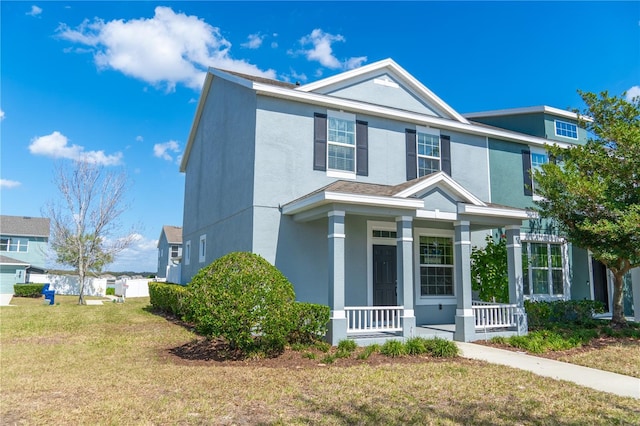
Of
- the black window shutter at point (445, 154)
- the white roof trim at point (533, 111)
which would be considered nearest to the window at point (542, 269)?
the black window shutter at point (445, 154)

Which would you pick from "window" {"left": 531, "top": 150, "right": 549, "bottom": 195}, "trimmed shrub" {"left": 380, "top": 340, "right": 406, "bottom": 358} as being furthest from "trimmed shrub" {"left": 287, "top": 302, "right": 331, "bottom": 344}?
"window" {"left": 531, "top": 150, "right": 549, "bottom": 195}

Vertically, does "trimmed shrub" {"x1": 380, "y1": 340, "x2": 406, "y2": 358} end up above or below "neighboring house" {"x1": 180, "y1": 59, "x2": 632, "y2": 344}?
below

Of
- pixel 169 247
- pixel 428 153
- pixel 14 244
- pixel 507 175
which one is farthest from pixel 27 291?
pixel 507 175

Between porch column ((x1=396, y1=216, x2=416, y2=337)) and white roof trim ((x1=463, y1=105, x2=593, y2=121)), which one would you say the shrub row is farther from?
white roof trim ((x1=463, y1=105, x2=593, y2=121))

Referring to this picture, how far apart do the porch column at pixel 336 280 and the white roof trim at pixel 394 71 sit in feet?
14.4

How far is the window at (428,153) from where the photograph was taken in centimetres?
1340

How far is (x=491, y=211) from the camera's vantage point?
11148 millimetres

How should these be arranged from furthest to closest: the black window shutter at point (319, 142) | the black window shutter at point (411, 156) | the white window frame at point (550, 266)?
the white window frame at point (550, 266)
the black window shutter at point (411, 156)
the black window shutter at point (319, 142)

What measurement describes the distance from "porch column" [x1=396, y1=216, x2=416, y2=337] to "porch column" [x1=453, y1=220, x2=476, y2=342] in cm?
148

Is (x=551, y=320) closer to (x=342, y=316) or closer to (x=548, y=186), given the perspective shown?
(x=548, y=186)

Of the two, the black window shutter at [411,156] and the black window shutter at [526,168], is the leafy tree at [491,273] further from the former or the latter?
the black window shutter at [411,156]

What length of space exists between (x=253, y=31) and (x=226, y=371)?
11422 millimetres

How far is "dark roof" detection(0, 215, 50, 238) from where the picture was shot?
3625cm

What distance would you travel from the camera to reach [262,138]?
37.3 ft
